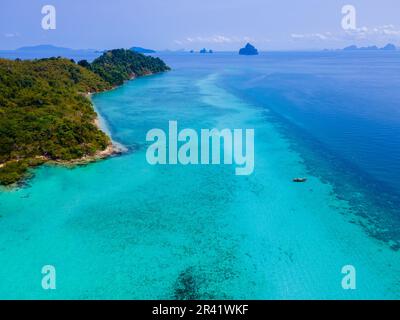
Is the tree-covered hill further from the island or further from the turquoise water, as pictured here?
the turquoise water

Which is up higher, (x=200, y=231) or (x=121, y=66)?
(x=121, y=66)

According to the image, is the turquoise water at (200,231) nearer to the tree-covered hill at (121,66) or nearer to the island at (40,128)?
the island at (40,128)

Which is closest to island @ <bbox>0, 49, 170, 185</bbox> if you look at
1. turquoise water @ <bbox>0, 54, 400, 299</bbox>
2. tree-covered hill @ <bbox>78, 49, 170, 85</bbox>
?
turquoise water @ <bbox>0, 54, 400, 299</bbox>

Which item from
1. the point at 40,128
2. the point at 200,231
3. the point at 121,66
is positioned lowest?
the point at 200,231

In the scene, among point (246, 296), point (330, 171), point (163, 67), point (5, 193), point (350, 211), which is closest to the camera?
point (246, 296)

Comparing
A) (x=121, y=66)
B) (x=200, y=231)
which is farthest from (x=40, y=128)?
(x=121, y=66)

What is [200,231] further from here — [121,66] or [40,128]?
[121,66]

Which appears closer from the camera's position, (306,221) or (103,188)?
(306,221)

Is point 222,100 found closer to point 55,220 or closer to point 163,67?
point 55,220

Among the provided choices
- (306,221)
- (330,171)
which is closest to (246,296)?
(306,221)
